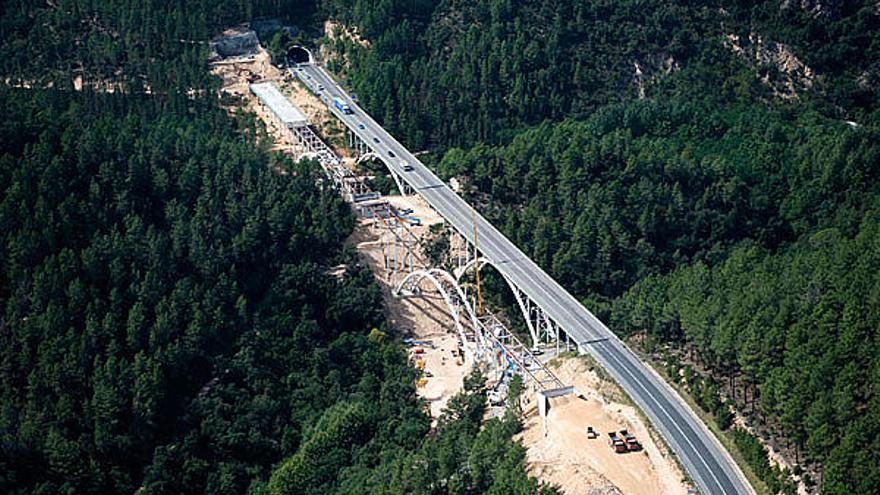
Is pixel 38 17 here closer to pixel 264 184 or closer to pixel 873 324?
pixel 264 184

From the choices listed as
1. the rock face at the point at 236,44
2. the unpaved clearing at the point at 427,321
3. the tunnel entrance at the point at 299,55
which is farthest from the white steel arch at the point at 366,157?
the rock face at the point at 236,44

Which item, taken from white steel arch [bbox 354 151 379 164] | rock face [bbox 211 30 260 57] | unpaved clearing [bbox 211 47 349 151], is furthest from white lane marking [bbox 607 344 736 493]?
rock face [bbox 211 30 260 57]

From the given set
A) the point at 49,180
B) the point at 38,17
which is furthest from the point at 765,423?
the point at 38,17

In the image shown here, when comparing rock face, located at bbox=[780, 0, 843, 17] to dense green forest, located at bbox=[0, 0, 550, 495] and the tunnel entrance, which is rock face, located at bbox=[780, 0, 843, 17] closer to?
the tunnel entrance

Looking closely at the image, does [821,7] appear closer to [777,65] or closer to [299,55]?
[777,65]

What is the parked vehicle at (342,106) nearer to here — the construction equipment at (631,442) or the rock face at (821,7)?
the rock face at (821,7)

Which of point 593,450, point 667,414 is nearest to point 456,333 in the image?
point 667,414
